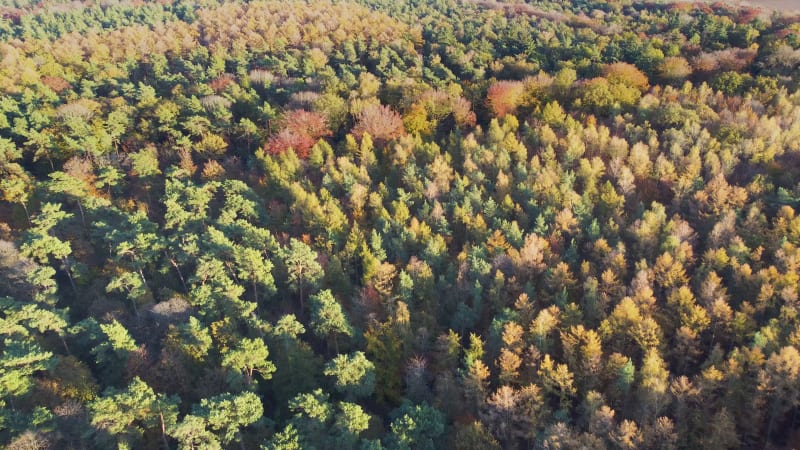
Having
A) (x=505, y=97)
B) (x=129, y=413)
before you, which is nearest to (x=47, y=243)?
(x=129, y=413)

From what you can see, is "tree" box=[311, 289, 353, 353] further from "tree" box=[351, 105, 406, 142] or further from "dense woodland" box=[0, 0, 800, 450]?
"tree" box=[351, 105, 406, 142]

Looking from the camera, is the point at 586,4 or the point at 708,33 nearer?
the point at 708,33

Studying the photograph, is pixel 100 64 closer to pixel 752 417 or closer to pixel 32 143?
pixel 32 143

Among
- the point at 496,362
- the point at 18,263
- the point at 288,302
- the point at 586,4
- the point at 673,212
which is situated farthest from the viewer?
the point at 586,4

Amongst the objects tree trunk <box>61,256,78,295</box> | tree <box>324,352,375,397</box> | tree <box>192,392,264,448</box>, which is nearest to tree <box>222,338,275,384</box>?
tree <box>192,392,264,448</box>

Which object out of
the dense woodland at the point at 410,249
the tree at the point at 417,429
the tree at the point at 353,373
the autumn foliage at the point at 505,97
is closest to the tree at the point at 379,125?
the dense woodland at the point at 410,249

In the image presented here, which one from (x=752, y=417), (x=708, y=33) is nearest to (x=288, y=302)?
(x=752, y=417)
